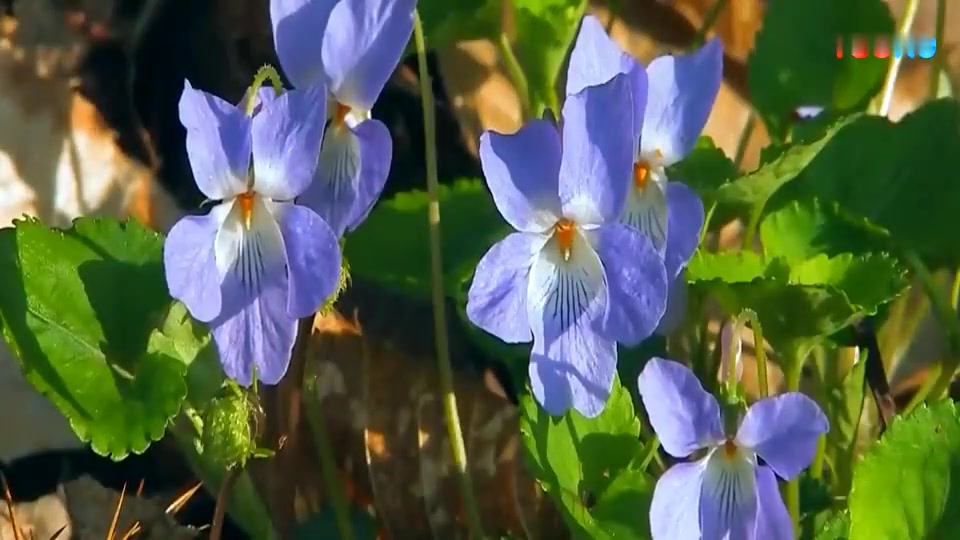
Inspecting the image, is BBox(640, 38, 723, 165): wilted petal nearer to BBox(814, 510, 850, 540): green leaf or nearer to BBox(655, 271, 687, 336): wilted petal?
BBox(655, 271, 687, 336): wilted petal

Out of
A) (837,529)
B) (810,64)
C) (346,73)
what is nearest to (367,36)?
(346,73)

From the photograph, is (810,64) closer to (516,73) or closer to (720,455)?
(516,73)

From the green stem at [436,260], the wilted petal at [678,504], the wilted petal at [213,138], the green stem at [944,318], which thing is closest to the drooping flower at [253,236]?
the wilted petal at [213,138]

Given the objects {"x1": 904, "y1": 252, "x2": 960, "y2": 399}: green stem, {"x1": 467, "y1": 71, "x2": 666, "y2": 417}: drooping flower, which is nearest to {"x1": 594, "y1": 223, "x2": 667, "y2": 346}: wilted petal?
{"x1": 467, "y1": 71, "x2": 666, "y2": 417}: drooping flower

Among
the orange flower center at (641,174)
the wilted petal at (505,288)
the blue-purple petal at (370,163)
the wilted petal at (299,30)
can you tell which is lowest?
the wilted petal at (505,288)

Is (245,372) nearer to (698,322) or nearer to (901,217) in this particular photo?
(698,322)

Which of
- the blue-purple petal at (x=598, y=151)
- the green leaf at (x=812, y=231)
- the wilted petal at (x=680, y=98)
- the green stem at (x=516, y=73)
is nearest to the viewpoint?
the blue-purple petal at (x=598, y=151)

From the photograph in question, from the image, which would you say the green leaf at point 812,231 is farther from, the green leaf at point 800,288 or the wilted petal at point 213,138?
the wilted petal at point 213,138
